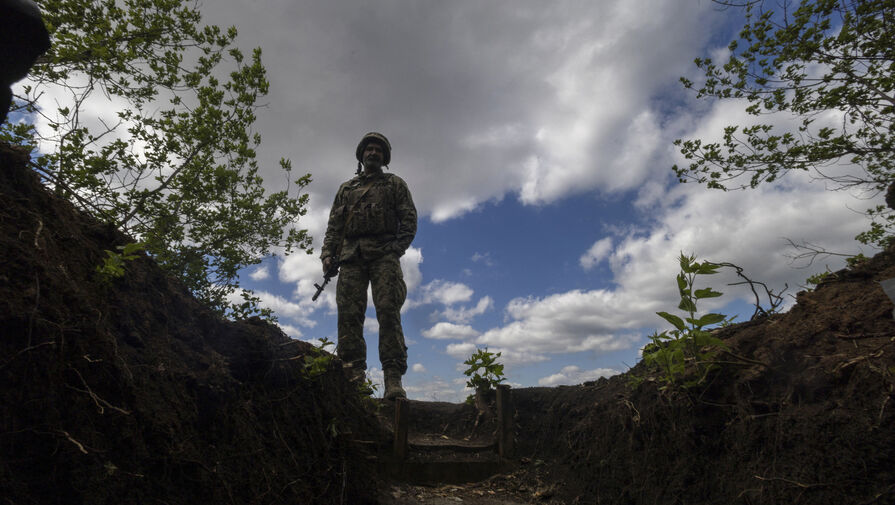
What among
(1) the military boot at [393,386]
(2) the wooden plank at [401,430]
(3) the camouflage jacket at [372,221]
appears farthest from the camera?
(3) the camouflage jacket at [372,221]

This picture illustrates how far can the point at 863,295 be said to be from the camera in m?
2.89

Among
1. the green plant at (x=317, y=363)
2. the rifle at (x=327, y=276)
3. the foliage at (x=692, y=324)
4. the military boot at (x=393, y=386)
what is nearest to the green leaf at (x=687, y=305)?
the foliage at (x=692, y=324)

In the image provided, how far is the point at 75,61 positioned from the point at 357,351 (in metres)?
4.55

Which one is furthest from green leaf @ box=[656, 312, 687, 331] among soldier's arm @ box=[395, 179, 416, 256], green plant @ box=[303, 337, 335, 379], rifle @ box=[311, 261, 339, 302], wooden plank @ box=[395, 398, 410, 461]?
rifle @ box=[311, 261, 339, 302]

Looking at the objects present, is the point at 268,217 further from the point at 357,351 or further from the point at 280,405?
the point at 280,405

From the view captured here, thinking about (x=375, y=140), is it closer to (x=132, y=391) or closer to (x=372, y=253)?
(x=372, y=253)

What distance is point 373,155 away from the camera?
659 cm

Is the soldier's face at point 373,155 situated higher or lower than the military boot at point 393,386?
higher

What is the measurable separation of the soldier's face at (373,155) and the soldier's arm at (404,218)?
51 centimetres

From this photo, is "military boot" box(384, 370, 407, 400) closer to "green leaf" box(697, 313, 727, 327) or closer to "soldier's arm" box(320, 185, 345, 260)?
"soldier's arm" box(320, 185, 345, 260)

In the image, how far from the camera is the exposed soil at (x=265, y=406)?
1463mm

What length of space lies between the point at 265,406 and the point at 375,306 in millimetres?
3324

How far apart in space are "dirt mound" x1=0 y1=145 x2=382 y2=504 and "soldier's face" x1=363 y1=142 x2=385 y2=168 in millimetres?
4078

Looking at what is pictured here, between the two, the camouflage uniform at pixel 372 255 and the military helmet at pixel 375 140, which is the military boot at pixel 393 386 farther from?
the military helmet at pixel 375 140
